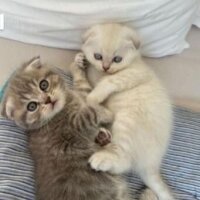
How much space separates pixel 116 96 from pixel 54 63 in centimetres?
31

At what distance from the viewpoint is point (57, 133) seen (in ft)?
4.29

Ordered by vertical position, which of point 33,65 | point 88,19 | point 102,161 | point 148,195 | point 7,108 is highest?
point 88,19

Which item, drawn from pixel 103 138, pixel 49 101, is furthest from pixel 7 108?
pixel 103 138

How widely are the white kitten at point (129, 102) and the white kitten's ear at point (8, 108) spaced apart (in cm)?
24

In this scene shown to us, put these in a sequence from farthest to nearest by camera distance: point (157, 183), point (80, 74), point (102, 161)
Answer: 1. point (80, 74)
2. point (157, 183)
3. point (102, 161)

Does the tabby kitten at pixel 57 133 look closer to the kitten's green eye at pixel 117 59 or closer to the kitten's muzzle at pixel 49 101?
the kitten's muzzle at pixel 49 101

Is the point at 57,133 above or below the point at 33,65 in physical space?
below

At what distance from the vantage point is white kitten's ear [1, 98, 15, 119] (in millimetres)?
1283

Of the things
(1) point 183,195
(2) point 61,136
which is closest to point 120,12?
(2) point 61,136

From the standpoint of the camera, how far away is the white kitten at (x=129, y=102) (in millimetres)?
1350

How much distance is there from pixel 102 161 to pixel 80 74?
0.36m

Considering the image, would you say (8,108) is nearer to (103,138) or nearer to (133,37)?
(103,138)

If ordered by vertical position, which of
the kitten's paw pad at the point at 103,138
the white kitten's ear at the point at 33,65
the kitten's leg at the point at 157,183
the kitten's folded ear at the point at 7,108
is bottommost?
the kitten's leg at the point at 157,183

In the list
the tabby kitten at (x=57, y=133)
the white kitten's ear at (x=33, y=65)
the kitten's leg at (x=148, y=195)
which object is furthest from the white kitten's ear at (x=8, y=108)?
the kitten's leg at (x=148, y=195)
